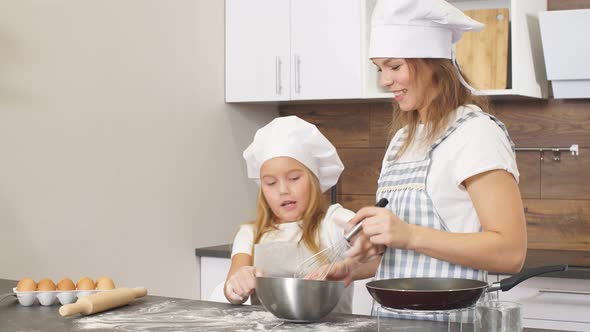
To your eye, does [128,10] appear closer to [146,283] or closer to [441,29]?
[146,283]

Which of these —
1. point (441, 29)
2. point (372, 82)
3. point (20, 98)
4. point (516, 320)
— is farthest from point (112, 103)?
point (516, 320)

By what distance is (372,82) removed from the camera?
3080mm

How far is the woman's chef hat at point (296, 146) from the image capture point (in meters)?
1.96

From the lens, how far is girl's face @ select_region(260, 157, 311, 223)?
197 centimetres

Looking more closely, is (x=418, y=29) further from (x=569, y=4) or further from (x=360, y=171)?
(x=360, y=171)

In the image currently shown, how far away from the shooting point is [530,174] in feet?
10.2

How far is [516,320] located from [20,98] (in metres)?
1.65

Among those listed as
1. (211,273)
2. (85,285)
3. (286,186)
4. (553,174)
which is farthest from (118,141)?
(553,174)

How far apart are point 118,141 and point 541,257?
1448 mm

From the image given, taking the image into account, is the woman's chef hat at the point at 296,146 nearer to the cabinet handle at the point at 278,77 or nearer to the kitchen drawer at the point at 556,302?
the kitchen drawer at the point at 556,302

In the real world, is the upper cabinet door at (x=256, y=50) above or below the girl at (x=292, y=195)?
above

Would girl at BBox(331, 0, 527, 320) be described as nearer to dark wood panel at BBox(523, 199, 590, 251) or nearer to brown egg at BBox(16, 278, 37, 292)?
brown egg at BBox(16, 278, 37, 292)

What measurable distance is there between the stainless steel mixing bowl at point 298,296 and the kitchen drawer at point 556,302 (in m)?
1.28

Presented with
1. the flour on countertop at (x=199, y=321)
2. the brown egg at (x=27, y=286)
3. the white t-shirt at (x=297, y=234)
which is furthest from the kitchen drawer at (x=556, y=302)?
the brown egg at (x=27, y=286)
